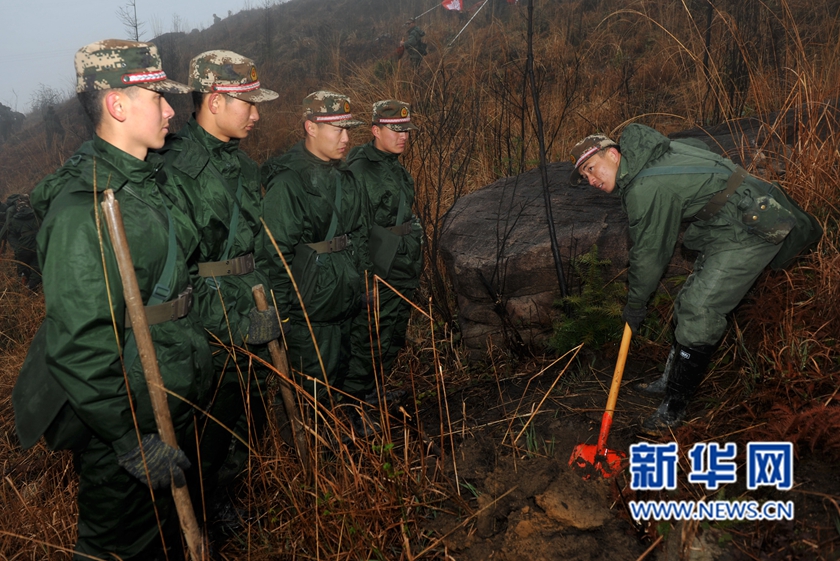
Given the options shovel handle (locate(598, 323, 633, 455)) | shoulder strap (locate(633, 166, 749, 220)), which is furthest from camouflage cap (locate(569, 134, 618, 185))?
shovel handle (locate(598, 323, 633, 455))

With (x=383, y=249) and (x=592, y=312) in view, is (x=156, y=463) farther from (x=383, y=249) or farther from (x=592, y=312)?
(x=592, y=312)

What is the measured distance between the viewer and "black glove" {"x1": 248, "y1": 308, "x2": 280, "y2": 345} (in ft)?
8.73

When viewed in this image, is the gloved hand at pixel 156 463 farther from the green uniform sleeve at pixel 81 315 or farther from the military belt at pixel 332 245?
the military belt at pixel 332 245

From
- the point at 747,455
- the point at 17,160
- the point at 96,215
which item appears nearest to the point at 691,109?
the point at 747,455

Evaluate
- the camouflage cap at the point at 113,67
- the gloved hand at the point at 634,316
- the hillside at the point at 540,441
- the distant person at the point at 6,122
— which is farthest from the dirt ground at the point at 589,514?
the distant person at the point at 6,122

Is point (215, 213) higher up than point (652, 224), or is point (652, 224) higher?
point (215, 213)

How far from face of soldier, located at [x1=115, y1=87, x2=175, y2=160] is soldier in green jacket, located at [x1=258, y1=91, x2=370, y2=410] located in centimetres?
101

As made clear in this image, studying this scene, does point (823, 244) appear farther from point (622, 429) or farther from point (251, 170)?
point (251, 170)

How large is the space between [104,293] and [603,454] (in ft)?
7.25

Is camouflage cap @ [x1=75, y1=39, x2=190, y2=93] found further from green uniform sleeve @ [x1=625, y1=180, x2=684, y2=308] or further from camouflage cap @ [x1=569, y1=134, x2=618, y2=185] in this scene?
green uniform sleeve @ [x1=625, y1=180, x2=684, y2=308]

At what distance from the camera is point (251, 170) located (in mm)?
3127

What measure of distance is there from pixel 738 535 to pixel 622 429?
3.02 ft

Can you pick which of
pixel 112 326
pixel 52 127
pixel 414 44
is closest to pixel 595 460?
pixel 112 326

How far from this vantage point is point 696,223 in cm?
303
